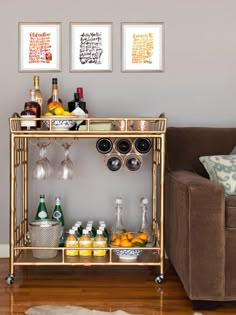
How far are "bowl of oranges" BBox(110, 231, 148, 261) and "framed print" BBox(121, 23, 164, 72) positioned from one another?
107 centimetres

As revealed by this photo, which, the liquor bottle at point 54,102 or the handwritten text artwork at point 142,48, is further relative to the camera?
the handwritten text artwork at point 142,48

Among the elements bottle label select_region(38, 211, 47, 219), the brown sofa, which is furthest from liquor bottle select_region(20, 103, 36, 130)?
the brown sofa

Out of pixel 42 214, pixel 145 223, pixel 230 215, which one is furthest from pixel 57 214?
pixel 230 215

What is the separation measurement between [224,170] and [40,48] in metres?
1.44

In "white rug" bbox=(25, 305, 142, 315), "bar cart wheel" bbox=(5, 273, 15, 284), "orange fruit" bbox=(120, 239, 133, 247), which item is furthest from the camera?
"orange fruit" bbox=(120, 239, 133, 247)

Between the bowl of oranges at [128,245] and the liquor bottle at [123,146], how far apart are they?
20.5 inches

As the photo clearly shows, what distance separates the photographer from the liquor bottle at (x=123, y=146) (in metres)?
3.44

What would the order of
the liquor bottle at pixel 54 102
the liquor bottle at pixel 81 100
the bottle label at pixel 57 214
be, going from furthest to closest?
the bottle label at pixel 57 214 → the liquor bottle at pixel 81 100 → the liquor bottle at pixel 54 102

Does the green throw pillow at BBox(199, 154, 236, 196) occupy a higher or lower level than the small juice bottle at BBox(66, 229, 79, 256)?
higher

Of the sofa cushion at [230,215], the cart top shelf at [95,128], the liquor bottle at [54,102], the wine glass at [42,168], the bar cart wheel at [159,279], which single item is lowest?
the bar cart wheel at [159,279]

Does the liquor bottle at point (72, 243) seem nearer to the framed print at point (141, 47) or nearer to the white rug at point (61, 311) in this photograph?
the white rug at point (61, 311)

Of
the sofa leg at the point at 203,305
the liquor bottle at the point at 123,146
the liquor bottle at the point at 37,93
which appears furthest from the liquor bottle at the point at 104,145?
the sofa leg at the point at 203,305

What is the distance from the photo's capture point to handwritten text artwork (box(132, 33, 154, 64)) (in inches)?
141

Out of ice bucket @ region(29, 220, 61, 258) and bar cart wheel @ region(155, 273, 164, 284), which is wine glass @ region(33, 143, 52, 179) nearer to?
ice bucket @ region(29, 220, 61, 258)
